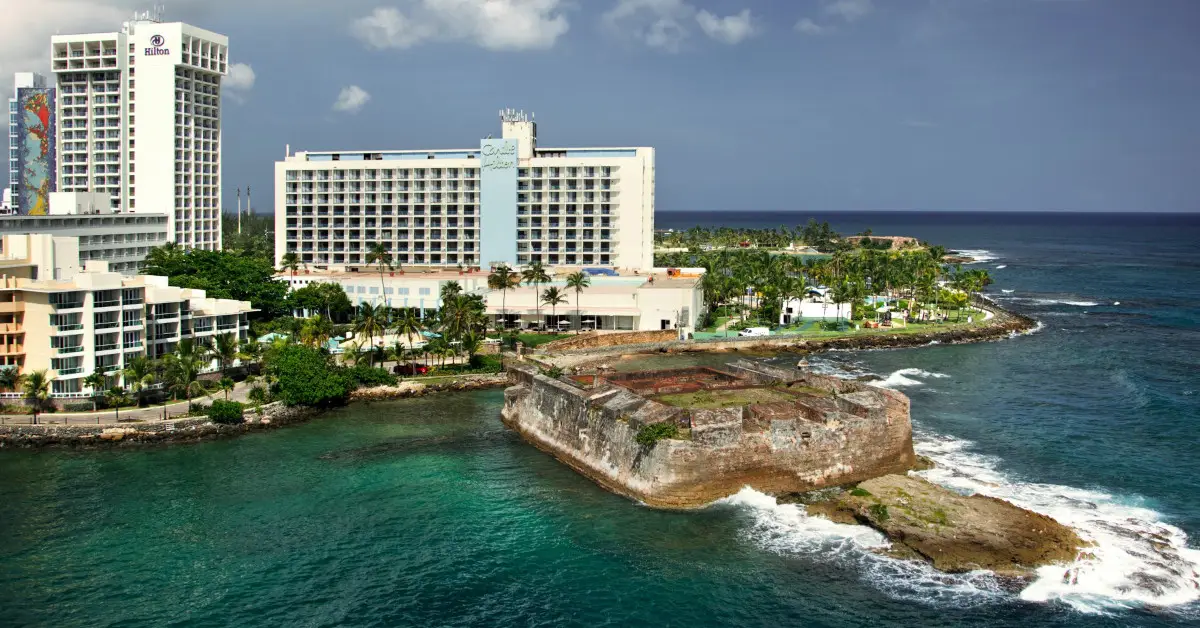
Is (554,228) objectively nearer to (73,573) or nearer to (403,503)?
(403,503)

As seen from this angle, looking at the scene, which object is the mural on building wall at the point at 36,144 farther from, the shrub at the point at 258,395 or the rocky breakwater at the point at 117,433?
the rocky breakwater at the point at 117,433

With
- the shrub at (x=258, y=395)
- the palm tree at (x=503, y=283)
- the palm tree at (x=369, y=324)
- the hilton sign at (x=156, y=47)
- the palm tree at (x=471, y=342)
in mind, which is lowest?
the shrub at (x=258, y=395)

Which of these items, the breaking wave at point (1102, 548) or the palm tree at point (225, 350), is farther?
the palm tree at point (225, 350)

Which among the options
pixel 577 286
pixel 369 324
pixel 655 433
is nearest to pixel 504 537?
pixel 655 433

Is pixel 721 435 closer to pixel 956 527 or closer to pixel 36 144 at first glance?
pixel 956 527

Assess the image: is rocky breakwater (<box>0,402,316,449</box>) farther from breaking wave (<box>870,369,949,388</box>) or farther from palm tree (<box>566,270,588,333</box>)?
breaking wave (<box>870,369,949,388</box>)

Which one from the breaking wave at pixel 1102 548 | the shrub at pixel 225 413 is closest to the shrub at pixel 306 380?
the shrub at pixel 225 413

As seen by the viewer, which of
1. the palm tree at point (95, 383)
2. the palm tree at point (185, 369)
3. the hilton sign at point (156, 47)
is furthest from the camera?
the hilton sign at point (156, 47)
